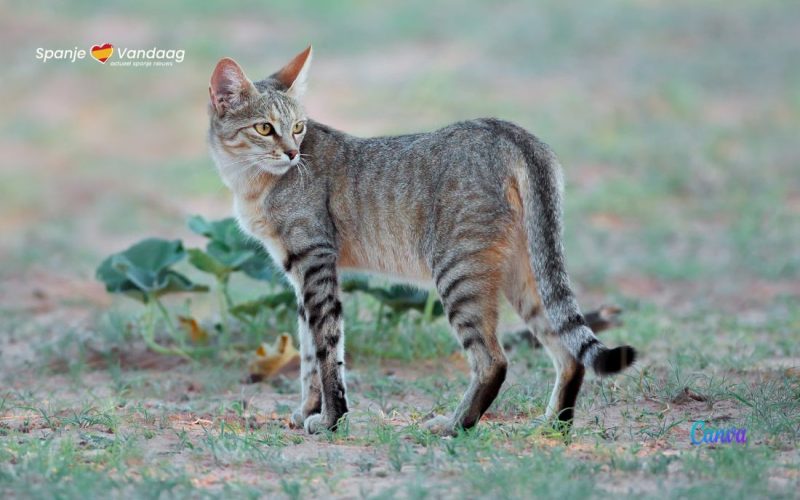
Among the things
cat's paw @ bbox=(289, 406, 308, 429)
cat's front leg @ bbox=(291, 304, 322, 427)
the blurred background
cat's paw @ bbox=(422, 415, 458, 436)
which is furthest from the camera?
the blurred background

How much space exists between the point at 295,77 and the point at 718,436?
119 inches

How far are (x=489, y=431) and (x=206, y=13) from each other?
55.8 ft

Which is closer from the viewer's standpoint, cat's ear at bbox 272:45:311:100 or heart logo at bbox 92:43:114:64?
cat's ear at bbox 272:45:311:100

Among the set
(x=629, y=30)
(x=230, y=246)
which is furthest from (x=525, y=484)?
(x=629, y=30)

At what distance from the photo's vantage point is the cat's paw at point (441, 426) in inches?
208

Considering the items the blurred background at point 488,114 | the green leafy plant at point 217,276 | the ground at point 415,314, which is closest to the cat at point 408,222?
the ground at point 415,314

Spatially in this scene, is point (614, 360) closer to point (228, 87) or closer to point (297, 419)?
point (297, 419)

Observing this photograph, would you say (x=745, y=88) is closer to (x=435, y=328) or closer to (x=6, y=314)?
(x=435, y=328)

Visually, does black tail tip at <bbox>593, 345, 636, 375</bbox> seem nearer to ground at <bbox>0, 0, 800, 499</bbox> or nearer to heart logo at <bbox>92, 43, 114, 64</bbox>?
ground at <bbox>0, 0, 800, 499</bbox>

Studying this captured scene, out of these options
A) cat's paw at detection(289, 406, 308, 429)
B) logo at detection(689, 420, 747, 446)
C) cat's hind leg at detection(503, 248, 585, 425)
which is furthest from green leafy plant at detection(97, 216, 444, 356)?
logo at detection(689, 420, 747, 446)

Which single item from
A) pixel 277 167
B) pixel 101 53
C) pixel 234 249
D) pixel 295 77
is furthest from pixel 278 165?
pixel 101 53

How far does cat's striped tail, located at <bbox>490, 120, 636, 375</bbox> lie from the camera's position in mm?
5016

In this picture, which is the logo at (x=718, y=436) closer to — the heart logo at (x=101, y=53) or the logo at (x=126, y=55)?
the heart logo at (x=101, y=53)

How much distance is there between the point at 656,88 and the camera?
1614 cm
